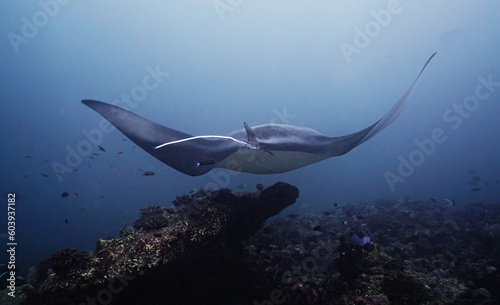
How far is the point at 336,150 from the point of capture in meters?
4.53

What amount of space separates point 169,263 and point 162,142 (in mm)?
2286

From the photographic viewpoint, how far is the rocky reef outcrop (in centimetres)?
307

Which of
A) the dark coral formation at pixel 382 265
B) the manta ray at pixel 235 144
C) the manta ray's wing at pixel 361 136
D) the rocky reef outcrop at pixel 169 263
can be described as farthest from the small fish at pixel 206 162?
the dark coral formation at pixel 382 265

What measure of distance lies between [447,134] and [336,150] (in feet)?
390

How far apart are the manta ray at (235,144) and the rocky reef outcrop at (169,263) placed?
133 cm

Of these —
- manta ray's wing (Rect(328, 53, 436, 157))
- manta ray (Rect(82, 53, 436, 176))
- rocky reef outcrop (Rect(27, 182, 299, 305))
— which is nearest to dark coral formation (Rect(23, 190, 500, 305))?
rocky reef outcrop (Rect(27, 182, 299, 305))

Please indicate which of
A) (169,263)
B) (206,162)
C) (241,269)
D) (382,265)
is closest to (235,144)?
(206,162)

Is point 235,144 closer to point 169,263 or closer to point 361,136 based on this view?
point 169,263

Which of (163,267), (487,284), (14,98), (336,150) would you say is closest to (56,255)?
(163,267)

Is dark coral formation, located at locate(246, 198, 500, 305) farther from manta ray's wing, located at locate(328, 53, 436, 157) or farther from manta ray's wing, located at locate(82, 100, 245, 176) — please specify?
manta ray's wing, located at locate(82, 100, 245, 176)

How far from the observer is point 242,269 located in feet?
15.9

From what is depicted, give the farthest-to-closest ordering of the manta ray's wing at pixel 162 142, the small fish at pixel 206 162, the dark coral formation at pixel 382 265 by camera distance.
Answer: the manta ray's wing at pixel 162 142 → the small fish at pixel 206 162 → the dark coral formation at pixel 382 265

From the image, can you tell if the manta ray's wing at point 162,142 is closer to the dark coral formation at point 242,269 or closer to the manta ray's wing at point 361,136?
the dark coral formation at point 242,269

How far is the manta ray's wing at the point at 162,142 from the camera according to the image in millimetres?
4004
